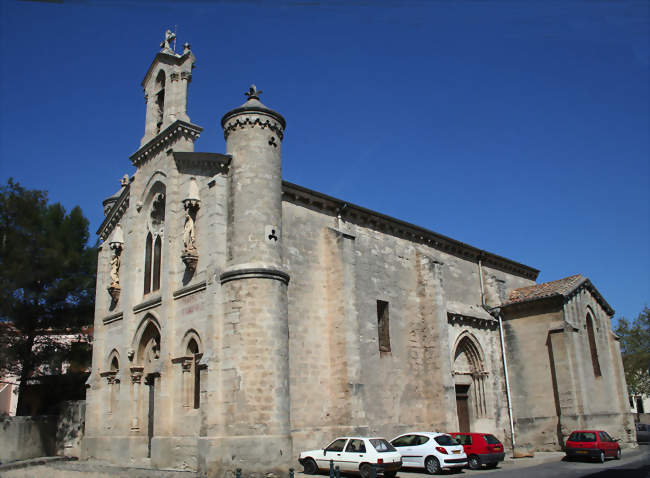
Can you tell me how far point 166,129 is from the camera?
21172mm

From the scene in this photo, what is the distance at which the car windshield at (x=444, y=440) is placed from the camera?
1761 centimetres

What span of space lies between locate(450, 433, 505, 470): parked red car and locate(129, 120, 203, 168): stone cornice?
14496 millimetres

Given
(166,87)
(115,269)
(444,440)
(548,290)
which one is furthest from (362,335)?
(166,87)

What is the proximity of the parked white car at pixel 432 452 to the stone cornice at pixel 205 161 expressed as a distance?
425 inches

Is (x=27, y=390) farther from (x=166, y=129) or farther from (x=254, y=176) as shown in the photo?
(x=254, y=176)

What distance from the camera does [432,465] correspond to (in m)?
17.4

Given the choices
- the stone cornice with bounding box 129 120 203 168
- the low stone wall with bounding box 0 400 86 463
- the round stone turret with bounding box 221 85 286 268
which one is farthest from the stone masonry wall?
the low stone wall with bounding box 0 400 86 463

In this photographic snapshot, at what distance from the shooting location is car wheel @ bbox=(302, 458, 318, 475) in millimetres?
16547

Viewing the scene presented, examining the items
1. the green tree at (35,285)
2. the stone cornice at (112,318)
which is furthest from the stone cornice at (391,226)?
the green tree at (35,285)

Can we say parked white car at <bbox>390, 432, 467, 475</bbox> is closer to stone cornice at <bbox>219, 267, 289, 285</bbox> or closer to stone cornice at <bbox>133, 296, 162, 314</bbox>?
stone cornice at <bbox>219, 267, 289, 285</bbox>

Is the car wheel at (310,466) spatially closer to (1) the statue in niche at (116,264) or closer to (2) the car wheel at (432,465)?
(2) the car wheel at (432,465)

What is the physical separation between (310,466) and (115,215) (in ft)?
48.7

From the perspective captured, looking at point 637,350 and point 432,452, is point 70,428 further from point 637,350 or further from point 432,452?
A: point 637,350

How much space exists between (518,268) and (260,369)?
70.9 feet
